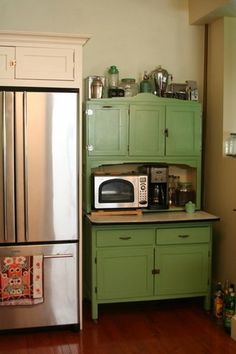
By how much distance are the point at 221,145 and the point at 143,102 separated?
82 centimetres

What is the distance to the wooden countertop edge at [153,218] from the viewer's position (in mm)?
3760

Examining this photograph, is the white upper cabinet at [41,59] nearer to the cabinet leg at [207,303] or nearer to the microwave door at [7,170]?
the microwave door at [7,170]

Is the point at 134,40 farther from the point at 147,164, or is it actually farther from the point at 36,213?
the point at 36,213

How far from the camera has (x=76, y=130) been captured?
3477 mm

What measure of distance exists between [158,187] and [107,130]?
71 centimetres

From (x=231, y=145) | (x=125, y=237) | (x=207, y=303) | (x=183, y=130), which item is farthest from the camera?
(x=183, y=130)

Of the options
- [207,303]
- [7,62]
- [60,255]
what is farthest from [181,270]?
[7,62]

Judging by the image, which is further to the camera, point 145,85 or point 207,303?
point 145,85

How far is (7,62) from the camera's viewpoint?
3.38 metres

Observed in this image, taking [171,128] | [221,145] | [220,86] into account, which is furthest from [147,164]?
[220,86]

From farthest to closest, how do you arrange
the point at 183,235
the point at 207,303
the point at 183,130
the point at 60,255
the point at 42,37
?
the point at 183,130, the point at 207,303, the point at 183,235, the point at 60,255, the point at 42,37

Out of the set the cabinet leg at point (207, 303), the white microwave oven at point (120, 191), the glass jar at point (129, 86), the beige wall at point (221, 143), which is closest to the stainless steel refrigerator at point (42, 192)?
the white microwave oven at point (120, 191)

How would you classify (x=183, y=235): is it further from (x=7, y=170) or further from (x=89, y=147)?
(x=7, y=170)

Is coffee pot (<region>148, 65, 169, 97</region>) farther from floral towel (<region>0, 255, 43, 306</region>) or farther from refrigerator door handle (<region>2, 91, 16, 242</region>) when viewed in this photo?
floral towel (<region>0, 255, 43, 306</region>)
